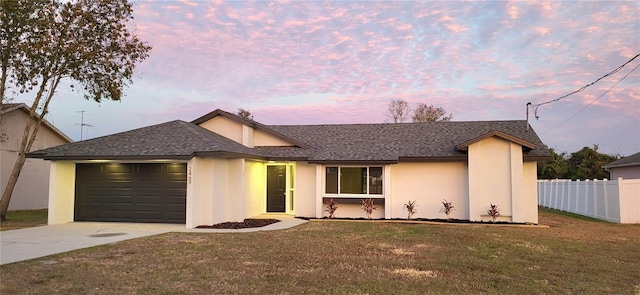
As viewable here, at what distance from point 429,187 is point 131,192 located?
36.2 ft

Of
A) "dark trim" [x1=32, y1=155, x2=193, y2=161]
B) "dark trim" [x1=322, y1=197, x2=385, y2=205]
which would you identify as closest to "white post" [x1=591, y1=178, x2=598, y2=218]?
"dark trim" [x1=322, y1=197, x2=385, y2=205]

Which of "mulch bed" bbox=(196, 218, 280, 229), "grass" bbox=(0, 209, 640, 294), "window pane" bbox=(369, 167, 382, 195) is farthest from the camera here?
"window pane" bbox=(369, 167, 382, 195)

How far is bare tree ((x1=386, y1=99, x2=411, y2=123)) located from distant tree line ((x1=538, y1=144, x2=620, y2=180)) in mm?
12963

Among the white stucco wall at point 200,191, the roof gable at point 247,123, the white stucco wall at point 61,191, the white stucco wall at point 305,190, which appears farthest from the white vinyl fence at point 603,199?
the white stucco wall at point 61,191

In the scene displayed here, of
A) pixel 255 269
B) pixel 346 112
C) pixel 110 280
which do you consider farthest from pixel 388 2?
pixel 346 112

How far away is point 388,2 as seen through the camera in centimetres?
1521

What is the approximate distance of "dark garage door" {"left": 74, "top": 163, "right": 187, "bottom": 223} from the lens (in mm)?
14531

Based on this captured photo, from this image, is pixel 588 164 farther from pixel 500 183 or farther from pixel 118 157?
pixel 118 157

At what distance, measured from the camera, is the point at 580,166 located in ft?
107

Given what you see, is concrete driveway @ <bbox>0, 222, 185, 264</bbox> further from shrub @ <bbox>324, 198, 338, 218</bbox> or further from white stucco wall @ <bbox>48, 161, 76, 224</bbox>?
shrub @ <bbox>324, 198, 338, 218</bbox>

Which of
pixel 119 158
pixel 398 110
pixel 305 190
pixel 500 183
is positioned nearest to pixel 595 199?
pixel 500 183

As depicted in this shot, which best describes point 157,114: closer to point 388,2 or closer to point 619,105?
point 388,2

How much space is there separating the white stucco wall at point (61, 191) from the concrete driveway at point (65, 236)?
0.52 m

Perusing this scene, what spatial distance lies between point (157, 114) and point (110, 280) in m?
23.0
